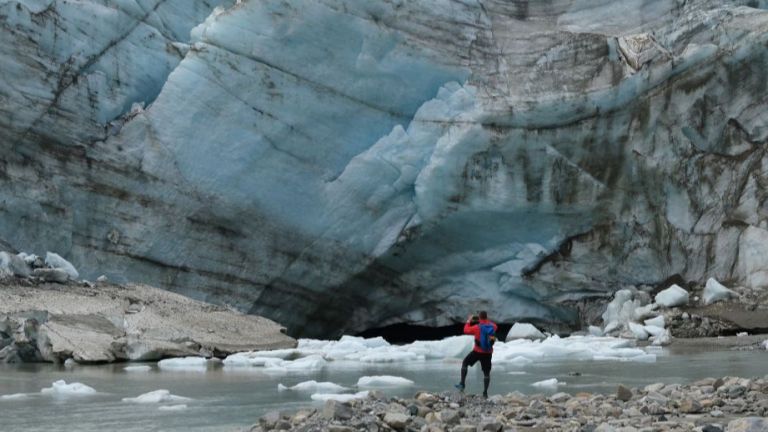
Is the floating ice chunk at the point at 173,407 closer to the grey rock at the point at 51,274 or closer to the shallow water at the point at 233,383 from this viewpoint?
the shallow water at the point at 233,383

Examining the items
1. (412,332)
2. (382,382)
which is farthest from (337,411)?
(412,332)

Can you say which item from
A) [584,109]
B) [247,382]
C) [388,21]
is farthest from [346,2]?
[247,382]

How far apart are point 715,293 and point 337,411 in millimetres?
10680

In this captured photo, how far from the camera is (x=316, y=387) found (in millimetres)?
7703

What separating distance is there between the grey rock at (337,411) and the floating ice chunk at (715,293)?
10525mm

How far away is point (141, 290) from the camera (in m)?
12.7

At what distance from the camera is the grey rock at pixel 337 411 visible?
498 centimetres

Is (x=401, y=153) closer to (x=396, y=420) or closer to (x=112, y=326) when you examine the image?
(x=112, y=326)

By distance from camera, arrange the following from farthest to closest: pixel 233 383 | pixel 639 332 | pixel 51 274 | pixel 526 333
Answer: pixel 526 333, pixel 639 332, pixel 51 274, pixel 233 383

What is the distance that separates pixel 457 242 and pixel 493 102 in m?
2.31

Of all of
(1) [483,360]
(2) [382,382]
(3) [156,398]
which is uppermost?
(1) [483,360]

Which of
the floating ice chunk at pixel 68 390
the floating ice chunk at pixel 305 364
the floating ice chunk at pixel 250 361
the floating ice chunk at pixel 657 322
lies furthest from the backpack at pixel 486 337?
the floating ice chunk at pixel 657 322

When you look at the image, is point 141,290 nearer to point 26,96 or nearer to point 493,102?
point 26,96

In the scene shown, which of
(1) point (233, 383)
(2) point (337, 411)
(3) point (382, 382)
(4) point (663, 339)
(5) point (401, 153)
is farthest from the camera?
(5) point (401, 153)
